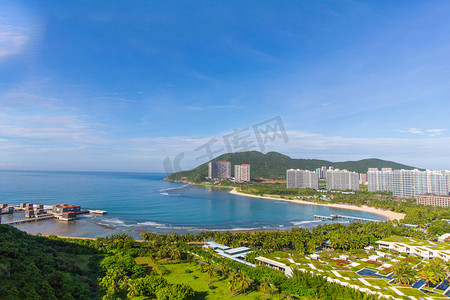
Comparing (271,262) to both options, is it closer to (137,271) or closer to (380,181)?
(137,271)

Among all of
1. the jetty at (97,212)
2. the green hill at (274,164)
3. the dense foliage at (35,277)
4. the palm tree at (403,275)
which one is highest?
the green hill at (274,164)

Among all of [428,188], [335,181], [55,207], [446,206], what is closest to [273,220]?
[55,207]

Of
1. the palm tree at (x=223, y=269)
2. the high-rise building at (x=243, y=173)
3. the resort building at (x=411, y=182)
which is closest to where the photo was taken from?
the palm tree at (x=223, y=269)

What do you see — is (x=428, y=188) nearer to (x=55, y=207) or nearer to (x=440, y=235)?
(x=440, y=235)

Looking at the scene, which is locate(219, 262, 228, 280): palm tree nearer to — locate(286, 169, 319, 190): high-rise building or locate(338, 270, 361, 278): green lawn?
locate(338, 270, 361, 278): green lawn

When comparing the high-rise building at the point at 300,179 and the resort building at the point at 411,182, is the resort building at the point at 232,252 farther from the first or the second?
the high-rise building at the point at 300,179

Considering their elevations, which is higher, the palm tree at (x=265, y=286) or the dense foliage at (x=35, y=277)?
the dense foliage at (x=35, y=277)

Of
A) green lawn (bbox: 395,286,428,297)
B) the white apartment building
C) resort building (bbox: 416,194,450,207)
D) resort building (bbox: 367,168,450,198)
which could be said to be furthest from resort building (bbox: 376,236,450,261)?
resort building (bbox: 367,168,450,198)

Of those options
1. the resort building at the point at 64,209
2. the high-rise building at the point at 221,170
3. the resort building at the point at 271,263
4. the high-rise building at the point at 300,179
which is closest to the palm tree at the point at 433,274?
the resort building at the point at 271,263
